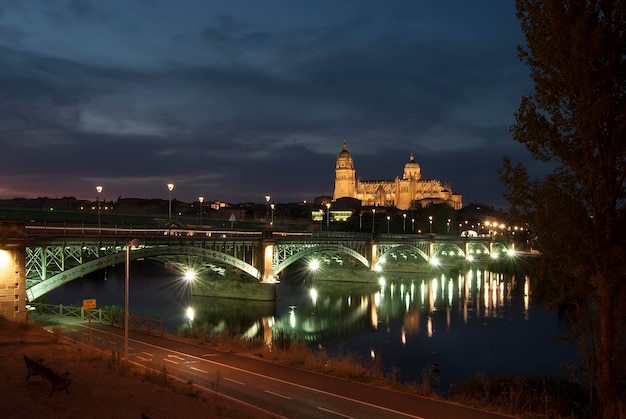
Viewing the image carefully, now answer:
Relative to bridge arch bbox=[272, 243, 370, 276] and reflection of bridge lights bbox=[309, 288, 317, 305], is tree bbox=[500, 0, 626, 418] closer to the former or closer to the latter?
bridge arch bbox=[272, 243, 370, 276]

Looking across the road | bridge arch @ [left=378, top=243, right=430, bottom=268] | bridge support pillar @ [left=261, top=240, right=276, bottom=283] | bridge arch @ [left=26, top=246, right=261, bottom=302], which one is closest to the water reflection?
bridge support pillar @ [left=261, top=240, right=276, bottom=283]

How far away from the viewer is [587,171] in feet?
49.0

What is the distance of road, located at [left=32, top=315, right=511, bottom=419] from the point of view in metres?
14.9

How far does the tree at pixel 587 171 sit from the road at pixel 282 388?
11.5 feet

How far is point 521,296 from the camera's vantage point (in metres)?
59.7

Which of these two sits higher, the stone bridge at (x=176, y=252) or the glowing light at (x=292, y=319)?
the stone bridge at (x=176, y=252)

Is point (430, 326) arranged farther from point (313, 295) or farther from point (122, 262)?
point (122, 262)

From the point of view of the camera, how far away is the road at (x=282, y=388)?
1494 cm

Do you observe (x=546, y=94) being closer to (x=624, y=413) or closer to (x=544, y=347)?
(x=624, y=413)

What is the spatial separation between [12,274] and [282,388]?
15.0 m

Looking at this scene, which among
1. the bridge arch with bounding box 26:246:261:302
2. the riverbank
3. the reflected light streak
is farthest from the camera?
the reflected light streak

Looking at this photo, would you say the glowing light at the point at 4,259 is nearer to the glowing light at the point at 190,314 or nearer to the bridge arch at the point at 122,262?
the bridge arch at the point at 122,262

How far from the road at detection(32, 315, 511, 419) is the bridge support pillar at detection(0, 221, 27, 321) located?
414cm

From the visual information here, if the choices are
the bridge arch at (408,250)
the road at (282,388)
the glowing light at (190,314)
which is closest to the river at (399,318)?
the glowing light at (190,314)
